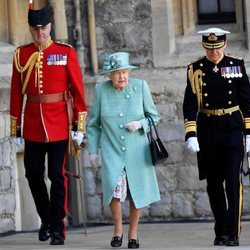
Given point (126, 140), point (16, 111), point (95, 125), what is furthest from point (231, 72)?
point (16, 111)

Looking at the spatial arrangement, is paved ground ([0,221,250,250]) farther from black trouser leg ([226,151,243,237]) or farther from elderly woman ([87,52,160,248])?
elderly woman ([87,52,160,248])

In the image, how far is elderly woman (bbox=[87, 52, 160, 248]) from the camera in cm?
956

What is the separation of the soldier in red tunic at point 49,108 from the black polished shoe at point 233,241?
1.29m

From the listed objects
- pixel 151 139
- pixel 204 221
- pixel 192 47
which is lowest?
pixel 204 221

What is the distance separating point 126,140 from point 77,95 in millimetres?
602

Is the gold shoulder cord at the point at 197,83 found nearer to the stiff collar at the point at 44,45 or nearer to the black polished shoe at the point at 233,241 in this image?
the black polished shoe at the point at 233,241

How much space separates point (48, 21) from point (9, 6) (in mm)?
2347

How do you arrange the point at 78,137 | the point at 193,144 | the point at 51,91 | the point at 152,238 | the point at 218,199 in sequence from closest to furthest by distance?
the point at 193,144 → the point at 218,199 → the point at 78,137 → the point at 51,91 → the point at 152,238

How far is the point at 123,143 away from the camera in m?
9.63

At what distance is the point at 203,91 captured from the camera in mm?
9633

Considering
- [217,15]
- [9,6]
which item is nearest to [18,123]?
[9,6]

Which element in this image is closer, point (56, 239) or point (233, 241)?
point (233, 241)

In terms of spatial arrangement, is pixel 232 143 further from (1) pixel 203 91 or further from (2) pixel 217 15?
(2) pixel 217 15

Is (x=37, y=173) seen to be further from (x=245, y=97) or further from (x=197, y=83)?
(x=245, y=97)
